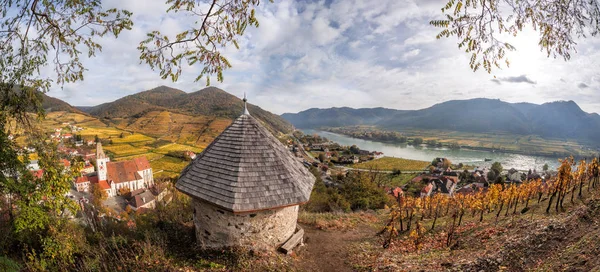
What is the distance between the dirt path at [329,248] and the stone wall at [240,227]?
0.94 meters

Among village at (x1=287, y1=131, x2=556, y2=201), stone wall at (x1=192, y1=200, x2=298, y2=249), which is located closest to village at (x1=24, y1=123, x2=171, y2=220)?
village at (x1=287, y1=131, x2=556, y2=201)

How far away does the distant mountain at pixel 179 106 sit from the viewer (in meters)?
97.7

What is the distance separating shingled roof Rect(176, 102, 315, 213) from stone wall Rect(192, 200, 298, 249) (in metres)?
0.45

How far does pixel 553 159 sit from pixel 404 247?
101612mm

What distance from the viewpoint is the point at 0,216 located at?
21.5 feet

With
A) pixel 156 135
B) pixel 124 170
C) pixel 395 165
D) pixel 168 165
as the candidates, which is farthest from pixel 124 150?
pixel 395 165

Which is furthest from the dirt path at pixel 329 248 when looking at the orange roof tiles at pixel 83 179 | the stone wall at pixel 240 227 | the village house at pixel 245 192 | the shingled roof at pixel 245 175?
the orange roof tiles at pixel 83 179

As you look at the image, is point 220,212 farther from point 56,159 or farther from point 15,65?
point 15,65

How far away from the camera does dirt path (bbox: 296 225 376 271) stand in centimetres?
625

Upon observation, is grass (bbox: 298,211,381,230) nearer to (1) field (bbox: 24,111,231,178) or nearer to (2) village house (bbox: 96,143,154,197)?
(1) field (bbox: 24,111,231,178)

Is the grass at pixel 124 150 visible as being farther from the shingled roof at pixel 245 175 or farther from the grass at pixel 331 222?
the shingled roof at pixel 245 175

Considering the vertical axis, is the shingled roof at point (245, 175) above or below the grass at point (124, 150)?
above

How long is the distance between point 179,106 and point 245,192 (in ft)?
426

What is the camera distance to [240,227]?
5.80 m
